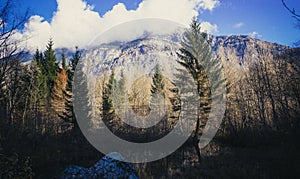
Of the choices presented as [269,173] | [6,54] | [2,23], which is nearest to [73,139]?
[6,54]

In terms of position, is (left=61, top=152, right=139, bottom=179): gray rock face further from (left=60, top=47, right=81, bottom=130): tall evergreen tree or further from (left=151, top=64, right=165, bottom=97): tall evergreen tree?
(left=151, top=64, right=165, bottom=97): tall evergreen tree

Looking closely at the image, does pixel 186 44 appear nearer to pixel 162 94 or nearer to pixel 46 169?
pixel 46 169

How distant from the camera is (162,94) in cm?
2900

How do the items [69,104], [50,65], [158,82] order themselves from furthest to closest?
[158,82] < [50,65] < [69,104]

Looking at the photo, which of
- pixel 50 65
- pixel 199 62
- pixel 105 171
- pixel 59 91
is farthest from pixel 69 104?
pixel 105 171

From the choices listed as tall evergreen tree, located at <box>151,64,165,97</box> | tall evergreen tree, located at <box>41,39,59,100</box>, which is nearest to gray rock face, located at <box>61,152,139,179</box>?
tall evergreen tree, located at <box>41,39,59,100</box>

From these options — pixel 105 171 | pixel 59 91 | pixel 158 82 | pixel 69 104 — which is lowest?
pixel 105 171

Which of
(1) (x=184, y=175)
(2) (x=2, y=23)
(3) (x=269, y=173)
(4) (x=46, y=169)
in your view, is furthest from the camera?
(4) (x=46, y=169)

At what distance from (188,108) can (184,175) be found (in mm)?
7333

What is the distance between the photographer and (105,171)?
5688mm

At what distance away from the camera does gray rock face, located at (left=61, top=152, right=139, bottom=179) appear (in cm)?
556

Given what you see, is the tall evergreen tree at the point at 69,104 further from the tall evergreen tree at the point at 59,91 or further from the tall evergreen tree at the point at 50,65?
the tall evergreen tree at the point at 50,65

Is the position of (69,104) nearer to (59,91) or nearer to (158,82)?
(59,91)

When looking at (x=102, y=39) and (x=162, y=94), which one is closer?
(x=102, y=39)
